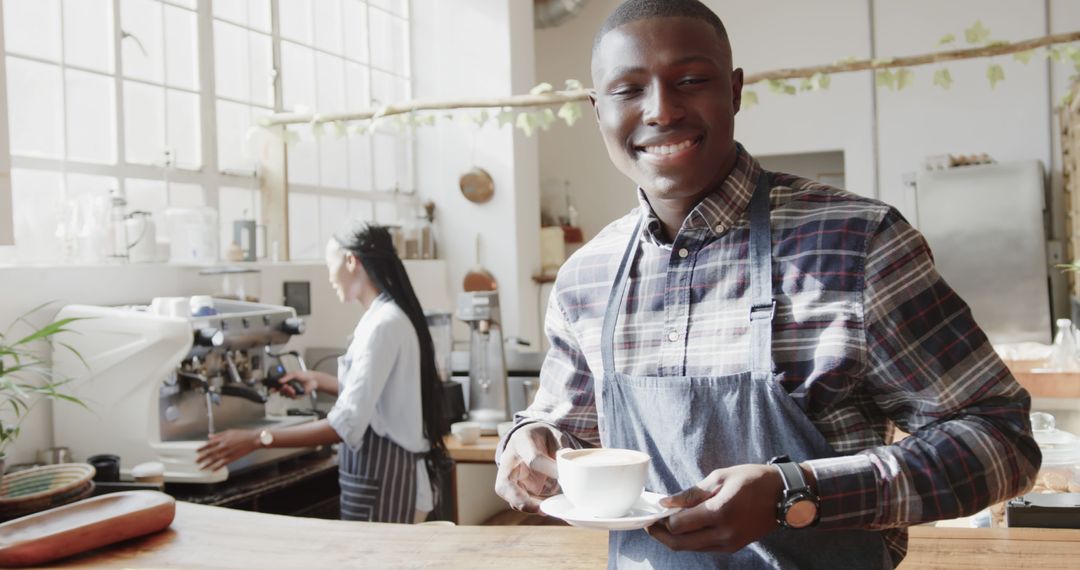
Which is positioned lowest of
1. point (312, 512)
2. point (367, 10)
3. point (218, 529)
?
point (312, 512)

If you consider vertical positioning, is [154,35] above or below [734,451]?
above

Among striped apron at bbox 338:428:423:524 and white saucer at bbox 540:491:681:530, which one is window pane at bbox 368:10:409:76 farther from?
white saucer at bbox 540:491:681:530

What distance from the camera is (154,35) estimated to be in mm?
3734

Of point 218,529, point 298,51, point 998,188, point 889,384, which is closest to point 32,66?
point 298,51

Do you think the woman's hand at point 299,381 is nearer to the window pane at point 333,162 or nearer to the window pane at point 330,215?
the window pane at point 330,215

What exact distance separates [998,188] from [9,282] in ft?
16.1

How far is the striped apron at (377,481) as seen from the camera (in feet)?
9.52

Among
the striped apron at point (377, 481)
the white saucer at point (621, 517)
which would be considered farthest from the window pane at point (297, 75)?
the white saucer at point (621, 517)

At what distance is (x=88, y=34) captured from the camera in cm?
342

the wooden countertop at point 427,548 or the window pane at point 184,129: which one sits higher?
the window pane at point 184,129

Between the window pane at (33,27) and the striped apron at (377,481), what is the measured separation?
1763mm

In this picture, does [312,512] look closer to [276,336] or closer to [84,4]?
[276,336]

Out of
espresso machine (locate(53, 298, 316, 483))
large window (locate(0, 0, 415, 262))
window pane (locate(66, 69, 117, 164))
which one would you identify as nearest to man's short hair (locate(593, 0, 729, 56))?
large window (locate(0, 0, 415, 262))

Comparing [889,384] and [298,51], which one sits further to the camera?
[298,51]
